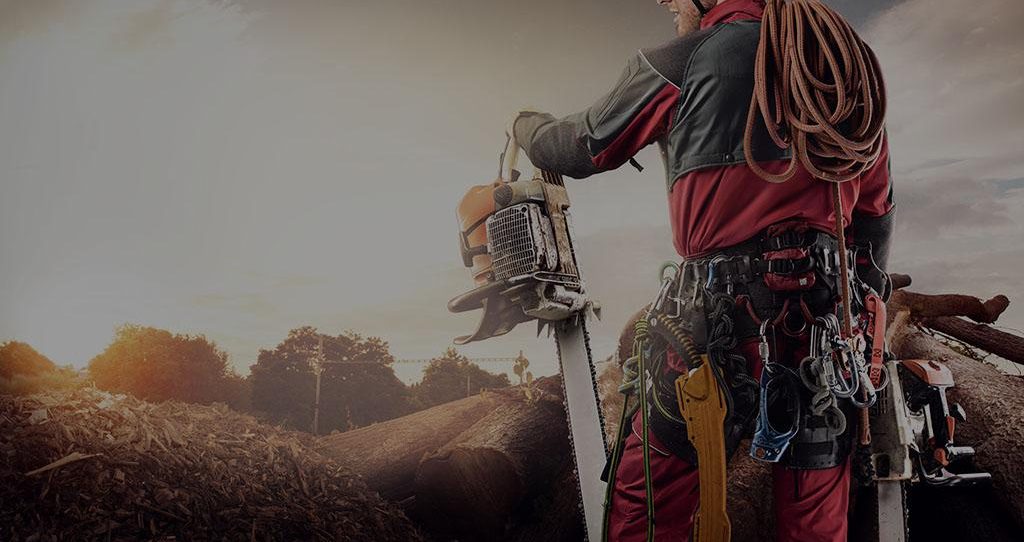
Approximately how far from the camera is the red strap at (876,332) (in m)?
2.41

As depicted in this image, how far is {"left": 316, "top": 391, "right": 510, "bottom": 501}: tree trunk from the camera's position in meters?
4.57

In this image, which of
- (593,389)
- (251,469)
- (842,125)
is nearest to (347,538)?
(251,469)

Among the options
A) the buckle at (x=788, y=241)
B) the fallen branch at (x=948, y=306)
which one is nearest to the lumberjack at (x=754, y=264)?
the buckle at (x=788, y=241)

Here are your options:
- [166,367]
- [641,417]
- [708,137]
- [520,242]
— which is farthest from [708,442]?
[166,367]

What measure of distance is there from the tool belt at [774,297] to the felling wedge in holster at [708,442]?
116mm

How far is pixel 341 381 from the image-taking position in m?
7.11

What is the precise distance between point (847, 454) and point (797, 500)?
9.8 inches

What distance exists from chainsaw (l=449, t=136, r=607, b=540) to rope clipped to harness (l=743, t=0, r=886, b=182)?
43.7 inches

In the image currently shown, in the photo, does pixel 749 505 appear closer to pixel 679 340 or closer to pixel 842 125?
pixel 679 340

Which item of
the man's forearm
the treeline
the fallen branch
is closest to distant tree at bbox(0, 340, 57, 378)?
the treeline

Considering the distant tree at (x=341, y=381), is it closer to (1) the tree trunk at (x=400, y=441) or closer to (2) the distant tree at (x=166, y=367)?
(2) the distant tree at (x=166, y=367)

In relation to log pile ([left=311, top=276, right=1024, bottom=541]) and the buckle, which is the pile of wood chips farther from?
the buckle

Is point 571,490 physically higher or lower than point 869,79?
lower

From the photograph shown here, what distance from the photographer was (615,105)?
2.36 meters
